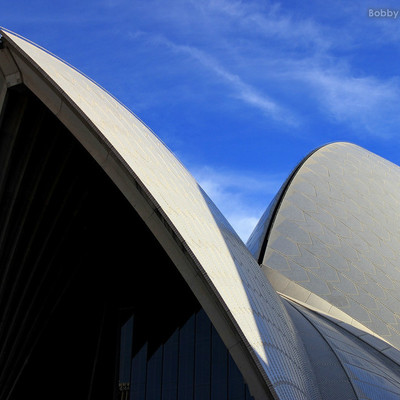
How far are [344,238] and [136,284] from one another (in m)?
9.26

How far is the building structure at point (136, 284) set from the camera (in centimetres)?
1209

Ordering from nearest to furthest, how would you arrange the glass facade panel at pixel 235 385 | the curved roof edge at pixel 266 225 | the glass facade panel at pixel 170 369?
1. the glass facade panel at pixel 235 385
2. the glass facade panel at pixel 170 369
3. the curved roof edge at pixel 266 225

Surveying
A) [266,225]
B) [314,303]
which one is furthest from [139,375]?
[266,225]

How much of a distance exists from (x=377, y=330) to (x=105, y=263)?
28.1 feet

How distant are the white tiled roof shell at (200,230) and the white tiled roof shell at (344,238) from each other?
18.7 ft

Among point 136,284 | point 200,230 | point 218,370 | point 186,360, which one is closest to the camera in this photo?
point 200,230

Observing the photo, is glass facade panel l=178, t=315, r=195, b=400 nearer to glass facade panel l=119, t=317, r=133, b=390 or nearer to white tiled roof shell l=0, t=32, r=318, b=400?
glass facade panel l=119, t=317, r=133, b=390

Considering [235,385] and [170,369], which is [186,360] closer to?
[170,369]

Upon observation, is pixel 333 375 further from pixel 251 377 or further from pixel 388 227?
pixel 388 227

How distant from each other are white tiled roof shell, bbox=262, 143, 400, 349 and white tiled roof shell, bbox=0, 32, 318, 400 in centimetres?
570

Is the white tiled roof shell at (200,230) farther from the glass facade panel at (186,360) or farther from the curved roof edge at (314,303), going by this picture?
the curved roof edge at (314,303)

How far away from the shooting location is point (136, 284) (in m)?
18.2

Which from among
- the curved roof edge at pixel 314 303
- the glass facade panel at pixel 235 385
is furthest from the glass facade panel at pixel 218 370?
the curved roof edge at pixel 314 303

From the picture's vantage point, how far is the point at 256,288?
14656 mm
